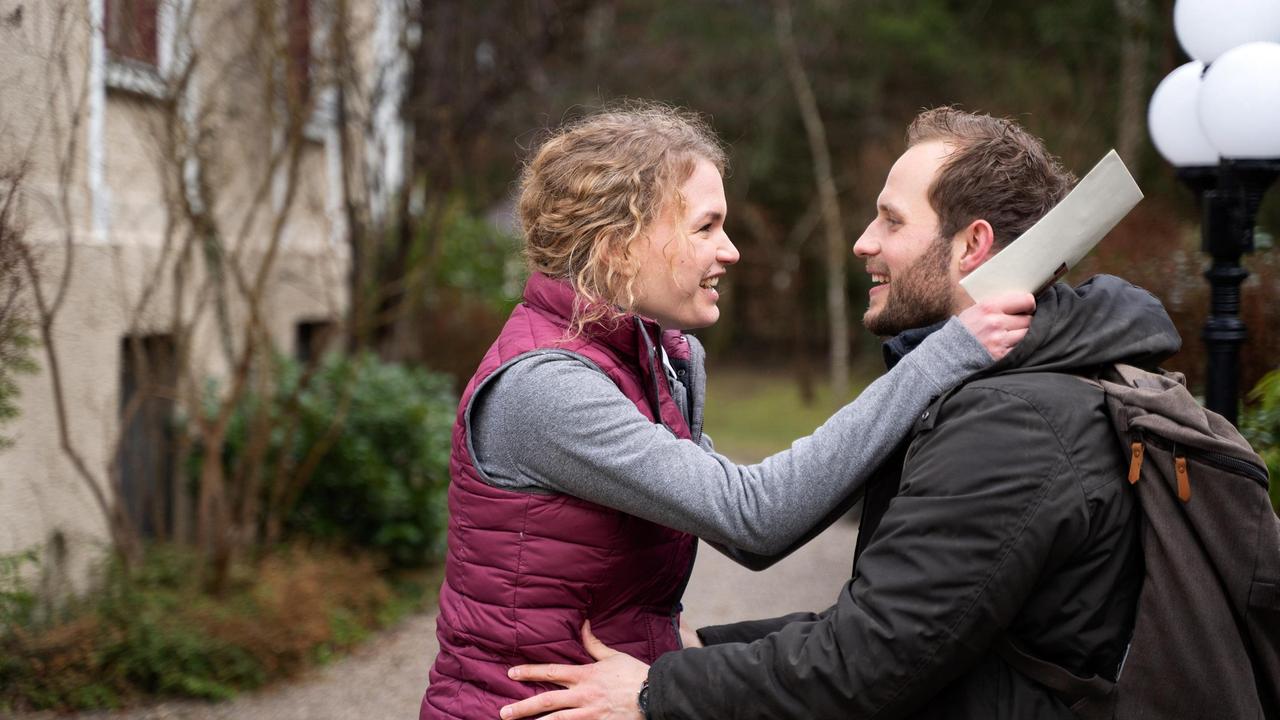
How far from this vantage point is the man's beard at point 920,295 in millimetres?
2326

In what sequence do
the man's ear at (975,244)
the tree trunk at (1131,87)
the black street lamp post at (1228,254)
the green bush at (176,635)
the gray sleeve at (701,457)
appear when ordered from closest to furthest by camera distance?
the gray sleeve at (701,457) → the man's ear at (975,244) → the black street lamp post at (1228,254) → the green bush at (176,635) → the tree trunk at (1131,87)

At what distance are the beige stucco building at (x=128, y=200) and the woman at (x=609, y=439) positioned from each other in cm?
273

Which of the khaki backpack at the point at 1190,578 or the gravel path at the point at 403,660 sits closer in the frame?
the khaki backpack at the point at 1190,578

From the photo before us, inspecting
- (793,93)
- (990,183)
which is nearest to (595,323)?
(990,183)

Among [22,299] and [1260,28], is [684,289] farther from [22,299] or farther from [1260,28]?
[1260,28]

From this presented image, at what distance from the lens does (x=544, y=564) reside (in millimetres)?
2182

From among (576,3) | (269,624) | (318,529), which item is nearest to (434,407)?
(318,529)

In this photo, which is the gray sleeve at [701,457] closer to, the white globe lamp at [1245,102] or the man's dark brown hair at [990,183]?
the man's dark brown hair at [990,183]

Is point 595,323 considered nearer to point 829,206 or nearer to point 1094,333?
point 1094,333

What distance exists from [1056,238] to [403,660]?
15.3 feet

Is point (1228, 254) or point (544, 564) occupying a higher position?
point (1228, 254)

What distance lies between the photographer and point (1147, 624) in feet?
6.21

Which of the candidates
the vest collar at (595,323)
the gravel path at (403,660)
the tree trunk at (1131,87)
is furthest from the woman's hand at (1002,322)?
the tree trunk at (1131,87)

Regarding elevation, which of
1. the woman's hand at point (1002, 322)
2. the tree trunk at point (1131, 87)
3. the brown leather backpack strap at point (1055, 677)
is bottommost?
the brown leather backpack strap at point (1055, 677)
